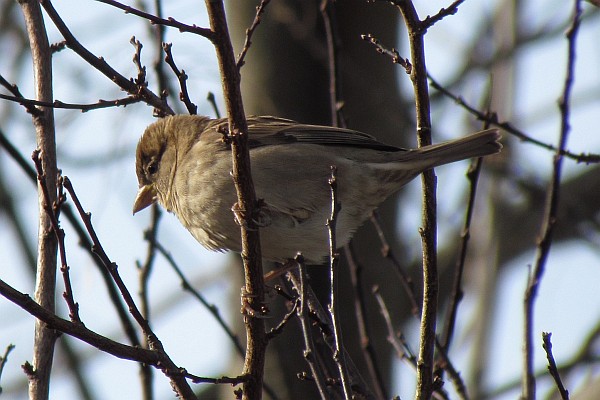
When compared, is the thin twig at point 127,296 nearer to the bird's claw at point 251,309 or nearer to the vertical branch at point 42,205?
the vertical branch at point 42,205

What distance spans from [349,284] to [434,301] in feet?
9.97

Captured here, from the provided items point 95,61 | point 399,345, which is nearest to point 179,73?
point 95,61

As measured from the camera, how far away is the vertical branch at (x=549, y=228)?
Result: 12.2 feet

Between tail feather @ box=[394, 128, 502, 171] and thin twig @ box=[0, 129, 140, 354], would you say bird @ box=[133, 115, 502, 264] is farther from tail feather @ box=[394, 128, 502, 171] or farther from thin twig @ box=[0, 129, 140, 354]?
thin twig @ box=[0, 129, 140, 354]

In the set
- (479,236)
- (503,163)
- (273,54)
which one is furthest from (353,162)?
(479,236)

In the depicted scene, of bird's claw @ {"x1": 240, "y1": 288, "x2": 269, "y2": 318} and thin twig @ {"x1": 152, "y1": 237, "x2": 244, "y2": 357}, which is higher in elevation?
thin twig @ {"x1": 152, "y1": 237, "x2": 244, "y2": 357}

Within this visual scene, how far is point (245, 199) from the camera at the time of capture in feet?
10.4

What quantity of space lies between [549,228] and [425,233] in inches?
41.6

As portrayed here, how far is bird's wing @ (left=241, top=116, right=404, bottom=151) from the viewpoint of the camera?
14.6 ft

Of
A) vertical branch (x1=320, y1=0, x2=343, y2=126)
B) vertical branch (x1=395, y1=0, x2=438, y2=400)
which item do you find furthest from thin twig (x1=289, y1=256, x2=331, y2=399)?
vertical branch (x1=320, y1=0, x2=343, y2=126)

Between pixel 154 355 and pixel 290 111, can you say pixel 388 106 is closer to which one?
pixel 290 111

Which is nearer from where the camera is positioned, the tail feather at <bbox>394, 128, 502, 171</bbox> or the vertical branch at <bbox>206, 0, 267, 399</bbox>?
the vertical branch at <bbox>206, 0, 267, 399</bbox>

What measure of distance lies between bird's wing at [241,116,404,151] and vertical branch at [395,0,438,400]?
1269 millimetres

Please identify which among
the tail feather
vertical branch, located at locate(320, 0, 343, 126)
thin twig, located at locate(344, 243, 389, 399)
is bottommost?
thin twig, located at locate(344, 243, 389, 399)
